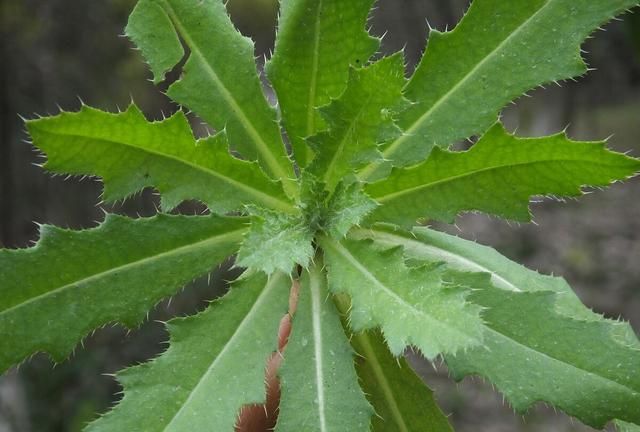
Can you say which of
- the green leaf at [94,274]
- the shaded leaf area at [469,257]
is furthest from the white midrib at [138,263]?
the shaded leaf area at [469,257]

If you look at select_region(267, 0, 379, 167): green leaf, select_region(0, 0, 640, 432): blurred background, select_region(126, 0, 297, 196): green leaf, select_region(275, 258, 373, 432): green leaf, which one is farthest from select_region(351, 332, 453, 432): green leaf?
select_region(0, 0, 640, 432): blurred background

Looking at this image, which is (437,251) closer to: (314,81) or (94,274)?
(314,81)

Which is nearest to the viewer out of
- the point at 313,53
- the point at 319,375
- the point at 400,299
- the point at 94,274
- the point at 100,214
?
the point at 400,299

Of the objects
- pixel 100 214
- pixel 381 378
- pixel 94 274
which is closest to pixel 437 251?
pixel 381 378

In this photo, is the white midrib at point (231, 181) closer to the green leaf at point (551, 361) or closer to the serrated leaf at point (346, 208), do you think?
the serrated leaf at point (346, 208)

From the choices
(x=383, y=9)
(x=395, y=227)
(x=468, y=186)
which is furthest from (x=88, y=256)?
(x=383, y=9)

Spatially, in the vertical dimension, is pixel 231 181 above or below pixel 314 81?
below

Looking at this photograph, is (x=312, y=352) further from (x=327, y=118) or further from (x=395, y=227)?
(x=327, y=118)
